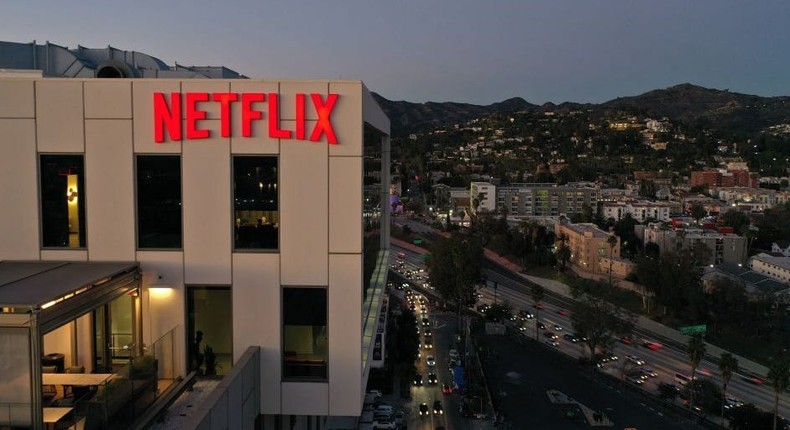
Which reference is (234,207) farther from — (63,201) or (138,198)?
(63,201)

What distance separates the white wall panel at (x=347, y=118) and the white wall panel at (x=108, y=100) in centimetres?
217

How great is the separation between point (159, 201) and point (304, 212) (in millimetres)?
1616

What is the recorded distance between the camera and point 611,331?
41594mm

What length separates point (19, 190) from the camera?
21.1 ft

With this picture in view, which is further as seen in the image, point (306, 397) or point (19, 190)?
point (306, 397)

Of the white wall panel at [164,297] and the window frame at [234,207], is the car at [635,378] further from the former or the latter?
the white wall panel at [164,297]

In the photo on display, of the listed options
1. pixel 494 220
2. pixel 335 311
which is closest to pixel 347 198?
pixel 335 311

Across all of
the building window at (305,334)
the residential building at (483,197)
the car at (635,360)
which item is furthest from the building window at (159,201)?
the residential building at (483,197)

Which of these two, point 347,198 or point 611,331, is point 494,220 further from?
point 347,198

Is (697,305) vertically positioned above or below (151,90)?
below

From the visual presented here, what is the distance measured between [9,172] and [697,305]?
5062cm

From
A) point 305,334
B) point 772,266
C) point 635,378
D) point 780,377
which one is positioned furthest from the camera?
point 772,266

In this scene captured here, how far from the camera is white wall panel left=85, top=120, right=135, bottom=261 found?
6.37 meters

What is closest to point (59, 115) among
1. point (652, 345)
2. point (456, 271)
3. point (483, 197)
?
point (652, 345)
